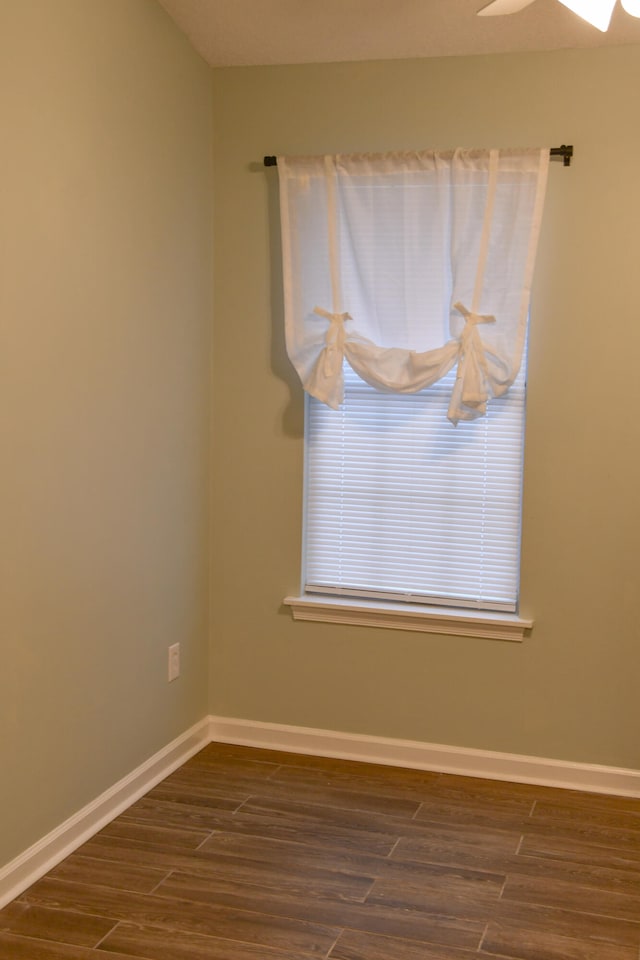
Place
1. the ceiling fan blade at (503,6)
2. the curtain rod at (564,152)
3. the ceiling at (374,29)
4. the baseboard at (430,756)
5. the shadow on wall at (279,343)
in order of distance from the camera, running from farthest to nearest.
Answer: the shadow on wall at (279,343) < the baseboard at (430,756) < the curtain rod at (564,152) < the ceiling at (374,29) < the ceiling fan blade at (503,6)

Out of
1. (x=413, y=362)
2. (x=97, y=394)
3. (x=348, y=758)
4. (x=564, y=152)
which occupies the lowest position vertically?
(x=348, y=758)

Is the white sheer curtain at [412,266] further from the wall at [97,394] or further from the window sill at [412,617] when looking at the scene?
the window sill at [412,617]

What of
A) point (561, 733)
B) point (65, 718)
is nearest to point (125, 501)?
point (65, 718)

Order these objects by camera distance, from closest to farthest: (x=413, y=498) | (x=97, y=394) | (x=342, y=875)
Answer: (x=342, y=875) → (x=97, y=394) → (x=413, y=498)

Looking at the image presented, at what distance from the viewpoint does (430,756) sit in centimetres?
360

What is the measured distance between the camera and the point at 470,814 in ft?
10.5

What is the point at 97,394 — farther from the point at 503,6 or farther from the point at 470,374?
the point at 503,6

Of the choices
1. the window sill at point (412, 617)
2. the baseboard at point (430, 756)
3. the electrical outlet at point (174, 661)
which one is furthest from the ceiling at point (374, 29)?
the baseboard at point (430, 756)

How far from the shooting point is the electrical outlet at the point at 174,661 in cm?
347

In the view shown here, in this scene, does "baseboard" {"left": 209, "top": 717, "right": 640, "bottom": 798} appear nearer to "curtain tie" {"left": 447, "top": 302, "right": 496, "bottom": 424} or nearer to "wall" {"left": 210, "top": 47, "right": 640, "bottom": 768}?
"wall" {"left": 210, "top": 47, "right": 640, "bottom": 768}

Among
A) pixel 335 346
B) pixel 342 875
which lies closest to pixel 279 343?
pixel 335 346

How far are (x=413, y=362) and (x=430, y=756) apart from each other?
1438mm

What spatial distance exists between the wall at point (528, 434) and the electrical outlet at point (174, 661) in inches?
12.5

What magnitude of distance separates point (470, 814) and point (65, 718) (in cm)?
135
